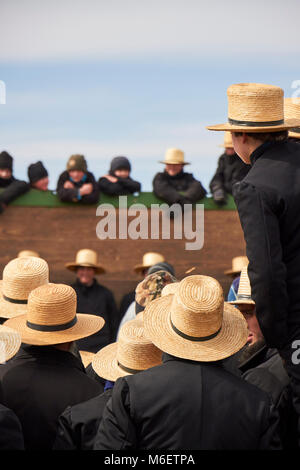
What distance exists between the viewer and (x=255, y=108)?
380 cm

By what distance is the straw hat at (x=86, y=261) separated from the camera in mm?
10328

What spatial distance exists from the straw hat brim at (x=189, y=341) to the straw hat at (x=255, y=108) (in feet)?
3.06

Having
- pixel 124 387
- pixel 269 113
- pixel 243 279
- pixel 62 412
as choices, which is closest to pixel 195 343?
pixel 124 387

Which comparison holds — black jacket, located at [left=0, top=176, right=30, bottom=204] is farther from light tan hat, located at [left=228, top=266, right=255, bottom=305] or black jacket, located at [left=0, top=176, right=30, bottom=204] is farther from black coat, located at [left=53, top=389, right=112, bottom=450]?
black coat, located at [left=53, top=389, right=112, bottom=450]

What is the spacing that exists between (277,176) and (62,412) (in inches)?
63.0

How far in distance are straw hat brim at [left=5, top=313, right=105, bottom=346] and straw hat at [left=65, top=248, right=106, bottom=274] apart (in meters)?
5.43

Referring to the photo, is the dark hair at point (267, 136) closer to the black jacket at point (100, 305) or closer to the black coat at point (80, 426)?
the black coat at point (80, 426)

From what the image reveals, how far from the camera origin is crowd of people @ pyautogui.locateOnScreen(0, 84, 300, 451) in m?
3.16

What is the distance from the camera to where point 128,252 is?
36.9 feet

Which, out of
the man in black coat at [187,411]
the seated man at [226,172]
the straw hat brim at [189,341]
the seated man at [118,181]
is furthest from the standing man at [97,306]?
the man in black coat at [187,411]

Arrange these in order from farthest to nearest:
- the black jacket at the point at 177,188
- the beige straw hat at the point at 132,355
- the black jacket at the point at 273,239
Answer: the black jacket at the point at 177,188, the beige straw hat at the point at 132,355, the black jacket at the point at 273,239

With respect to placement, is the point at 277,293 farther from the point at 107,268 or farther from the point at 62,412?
the point at 107,268

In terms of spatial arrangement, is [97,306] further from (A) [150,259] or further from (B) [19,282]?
(B) [19,282]

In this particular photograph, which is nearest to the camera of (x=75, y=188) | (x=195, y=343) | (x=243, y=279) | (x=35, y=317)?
(x=195, y=343)
